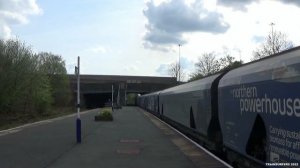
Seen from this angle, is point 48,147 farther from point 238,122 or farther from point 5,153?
point 238,122

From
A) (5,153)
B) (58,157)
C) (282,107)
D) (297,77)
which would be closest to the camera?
(297,77)

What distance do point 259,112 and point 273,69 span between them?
3.68ft

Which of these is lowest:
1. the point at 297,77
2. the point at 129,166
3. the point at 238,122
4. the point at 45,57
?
the point at 129,166

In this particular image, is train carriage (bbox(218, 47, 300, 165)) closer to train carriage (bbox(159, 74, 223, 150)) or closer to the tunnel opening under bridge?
train carriage (bbox(159, 74, 223, 150))

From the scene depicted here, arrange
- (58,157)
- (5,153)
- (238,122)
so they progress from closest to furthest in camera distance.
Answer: (238,122), (58,157), (5,153)

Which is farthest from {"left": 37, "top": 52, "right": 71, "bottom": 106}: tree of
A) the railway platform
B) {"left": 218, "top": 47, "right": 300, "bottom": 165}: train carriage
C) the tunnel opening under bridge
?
{"left": 218, "top": 47, "right": 300, "bottom": 165}: train carriage

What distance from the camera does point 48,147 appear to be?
781 inches

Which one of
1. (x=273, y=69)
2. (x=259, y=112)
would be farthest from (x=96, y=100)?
(x=273, y=69)

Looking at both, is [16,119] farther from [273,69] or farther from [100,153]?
[273,69]

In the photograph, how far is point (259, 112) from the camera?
10.9m

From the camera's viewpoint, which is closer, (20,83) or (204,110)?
(204,110)

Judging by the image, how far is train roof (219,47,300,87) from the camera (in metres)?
9.08

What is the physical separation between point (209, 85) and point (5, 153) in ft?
23.8

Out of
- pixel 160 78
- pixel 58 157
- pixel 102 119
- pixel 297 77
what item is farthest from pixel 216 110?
pixel 160 78
